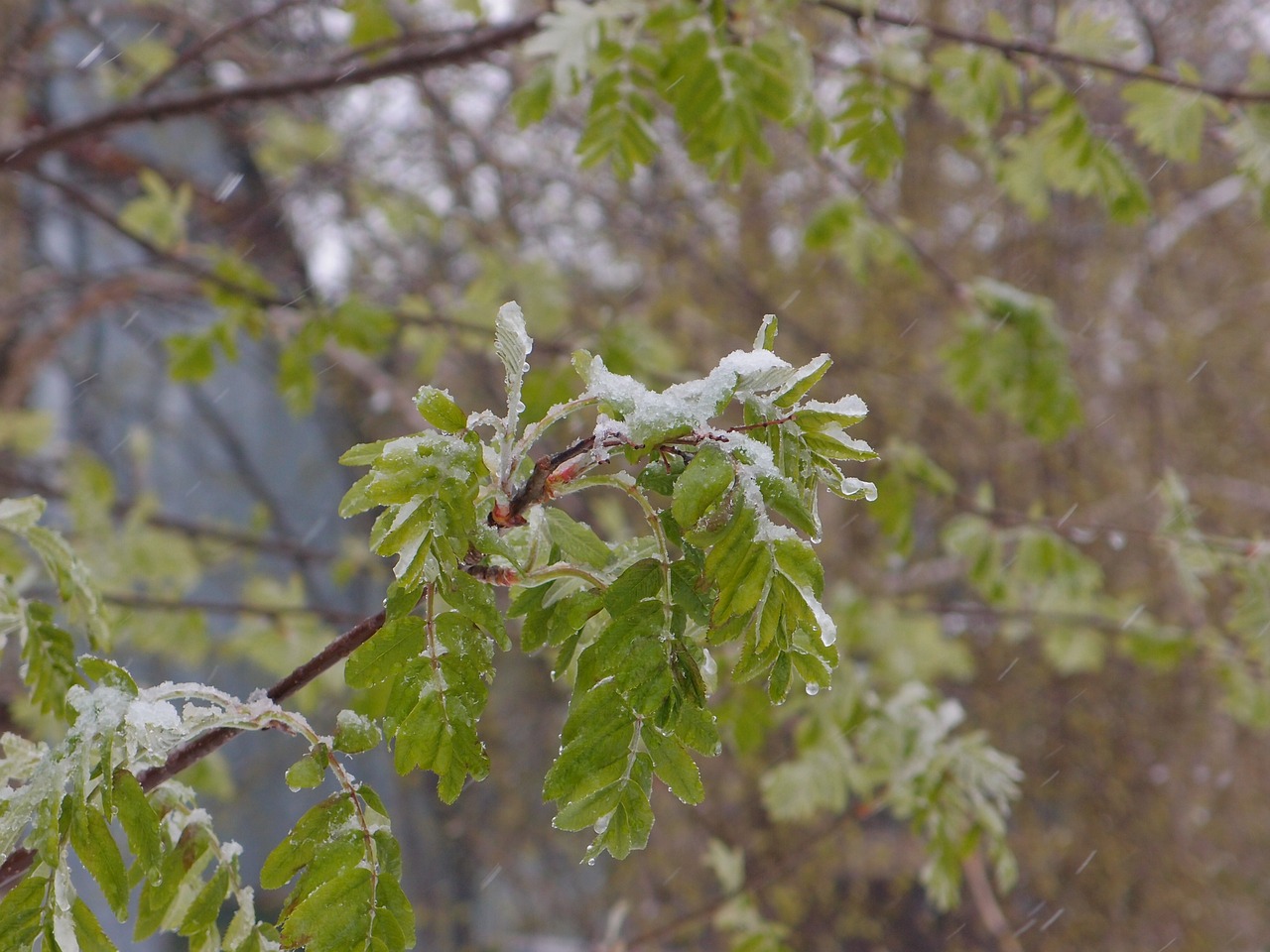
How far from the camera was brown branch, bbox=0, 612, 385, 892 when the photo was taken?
1.02 meters

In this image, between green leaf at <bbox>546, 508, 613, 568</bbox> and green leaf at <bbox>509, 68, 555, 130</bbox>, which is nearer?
green leaf at <bbox>546, 508, 613, 568</bbox>

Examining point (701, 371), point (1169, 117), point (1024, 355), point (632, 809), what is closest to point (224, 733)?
point (632, 809)

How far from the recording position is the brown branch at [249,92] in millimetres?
2600

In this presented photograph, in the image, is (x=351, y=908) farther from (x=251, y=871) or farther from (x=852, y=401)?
(x=251, y=871)

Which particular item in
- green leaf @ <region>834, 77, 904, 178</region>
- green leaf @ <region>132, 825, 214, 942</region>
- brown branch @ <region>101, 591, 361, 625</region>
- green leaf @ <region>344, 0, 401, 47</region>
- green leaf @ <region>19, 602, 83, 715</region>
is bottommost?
green leaf @ <region>132, 825, 214, 942</region>

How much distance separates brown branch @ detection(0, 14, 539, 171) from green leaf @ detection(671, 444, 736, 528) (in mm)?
2052

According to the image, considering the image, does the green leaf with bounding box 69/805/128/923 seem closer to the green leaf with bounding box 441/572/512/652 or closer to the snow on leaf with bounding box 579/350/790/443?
the green leaf with bounding box 441/572/512/652

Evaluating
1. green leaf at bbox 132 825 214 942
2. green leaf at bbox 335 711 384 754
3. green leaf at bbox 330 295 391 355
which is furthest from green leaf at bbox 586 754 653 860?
green leaf at bbox 330 295 391 355

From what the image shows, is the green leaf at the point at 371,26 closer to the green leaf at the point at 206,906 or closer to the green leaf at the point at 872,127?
the green leaf at the point at 872,127

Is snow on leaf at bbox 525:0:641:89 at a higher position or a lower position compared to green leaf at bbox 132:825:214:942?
higher

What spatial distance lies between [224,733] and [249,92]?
90.0 inches

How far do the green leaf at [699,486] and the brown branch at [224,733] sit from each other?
375 mm

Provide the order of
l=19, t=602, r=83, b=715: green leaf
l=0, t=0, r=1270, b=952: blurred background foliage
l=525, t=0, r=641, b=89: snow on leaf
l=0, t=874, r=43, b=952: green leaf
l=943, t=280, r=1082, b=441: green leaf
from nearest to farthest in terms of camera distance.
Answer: l=0, t=874, r=43, b=952: green leaf, l=19, t=602, r=83, b=715: green leaf, l=525, t=0, r=641, b=89: snow on leaf, l=943, t=280, r=1082, b=441: green leaf, l=0, t=0, r=1270, b=952: blurred background foliage

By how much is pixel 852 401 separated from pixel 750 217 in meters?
6.77
